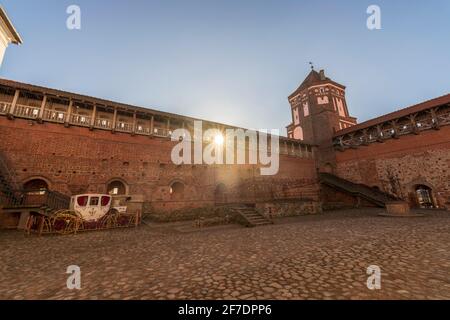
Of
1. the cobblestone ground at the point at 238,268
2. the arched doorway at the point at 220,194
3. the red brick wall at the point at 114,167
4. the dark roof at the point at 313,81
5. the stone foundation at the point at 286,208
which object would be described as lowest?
the cobblestone ground at the point at 238,268

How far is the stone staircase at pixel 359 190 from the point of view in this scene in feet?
57.8

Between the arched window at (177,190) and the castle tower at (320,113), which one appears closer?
the arched window at (177,190)

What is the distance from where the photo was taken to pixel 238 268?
13.0 feet

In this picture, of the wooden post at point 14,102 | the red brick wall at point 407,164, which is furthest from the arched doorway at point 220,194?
the wooden post at point 14,102

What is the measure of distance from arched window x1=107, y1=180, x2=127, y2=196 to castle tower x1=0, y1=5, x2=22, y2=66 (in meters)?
11.3

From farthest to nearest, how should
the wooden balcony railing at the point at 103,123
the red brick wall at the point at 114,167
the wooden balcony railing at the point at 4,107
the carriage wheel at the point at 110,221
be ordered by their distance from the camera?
the wooden balcony railing at the point at 103,123
the red brick wall at the point at 114,167
the wooden balcony railing at the point at 4,107
the carriage wheel at the point at 110,221

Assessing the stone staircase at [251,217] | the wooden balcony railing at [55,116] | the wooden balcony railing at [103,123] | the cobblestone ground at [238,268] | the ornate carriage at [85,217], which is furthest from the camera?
the wooden balcony railing at [103,123]

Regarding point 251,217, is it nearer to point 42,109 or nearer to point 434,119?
point 42,109

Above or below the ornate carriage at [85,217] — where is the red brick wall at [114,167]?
above

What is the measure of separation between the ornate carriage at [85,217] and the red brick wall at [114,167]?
3.62m

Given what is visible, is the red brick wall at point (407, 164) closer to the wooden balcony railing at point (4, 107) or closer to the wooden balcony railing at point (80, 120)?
the wooden balcony railing at point (80, 120)

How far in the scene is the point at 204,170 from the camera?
18.1 meters

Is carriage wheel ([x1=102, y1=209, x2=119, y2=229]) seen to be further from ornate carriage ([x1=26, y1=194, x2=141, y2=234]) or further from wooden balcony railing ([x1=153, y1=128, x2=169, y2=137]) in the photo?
wooden balcony railing ([x1=153, y1=128, x2=169, y2=137])
